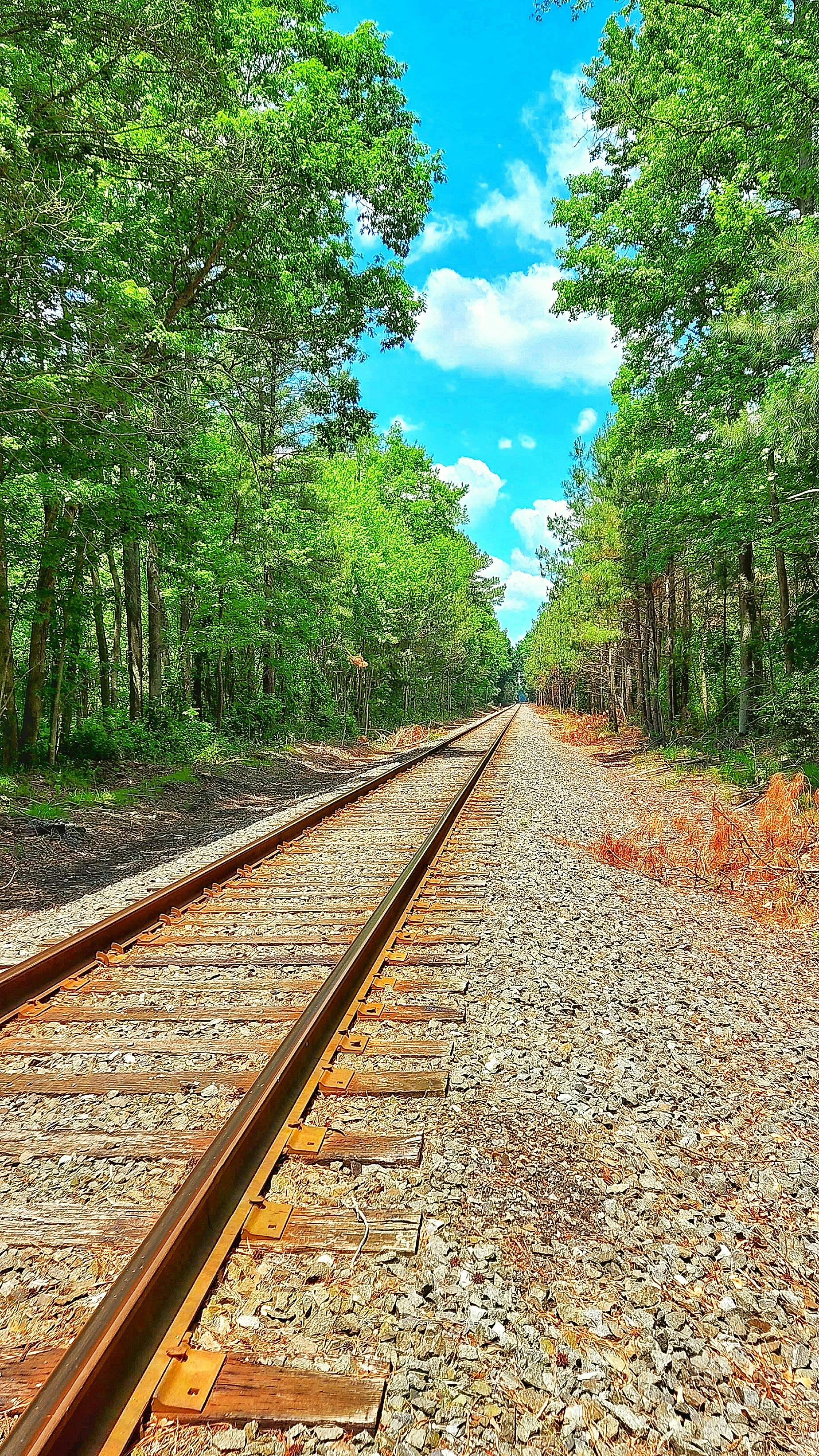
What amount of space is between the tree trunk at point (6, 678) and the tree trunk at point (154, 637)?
331 cm

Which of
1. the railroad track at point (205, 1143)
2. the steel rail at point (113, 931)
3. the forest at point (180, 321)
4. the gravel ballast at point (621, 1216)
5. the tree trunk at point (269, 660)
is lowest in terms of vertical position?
the gravel ballast at point (621, 1216)

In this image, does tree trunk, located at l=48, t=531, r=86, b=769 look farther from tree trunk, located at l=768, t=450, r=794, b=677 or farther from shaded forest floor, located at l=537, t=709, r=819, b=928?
tree trunk, located at l=768, t=450, r=794, b=677

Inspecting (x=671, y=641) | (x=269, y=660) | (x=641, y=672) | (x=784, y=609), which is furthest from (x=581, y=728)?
(x=784, y=609)

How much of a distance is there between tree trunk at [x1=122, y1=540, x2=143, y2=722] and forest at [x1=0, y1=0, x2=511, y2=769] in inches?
2.7

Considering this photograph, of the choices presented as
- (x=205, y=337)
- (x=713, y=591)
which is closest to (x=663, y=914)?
(x=205, y=337)

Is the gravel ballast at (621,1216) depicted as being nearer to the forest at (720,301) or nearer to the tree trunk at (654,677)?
the forest at (720,301)

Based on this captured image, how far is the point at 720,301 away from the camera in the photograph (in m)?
11.9

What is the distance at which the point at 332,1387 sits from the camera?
66.0 inches

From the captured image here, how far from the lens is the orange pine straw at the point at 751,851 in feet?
20.1

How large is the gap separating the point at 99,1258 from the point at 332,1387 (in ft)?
2.81

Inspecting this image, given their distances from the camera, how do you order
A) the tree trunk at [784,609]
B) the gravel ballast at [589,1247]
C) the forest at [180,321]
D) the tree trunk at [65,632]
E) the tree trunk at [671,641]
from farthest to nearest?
the tree trunk at [671,641] → the tree trunk at [784,609] → the tree trunk at [65,632] → the forest at [180,321] → the gravel ballast at [589,1247]

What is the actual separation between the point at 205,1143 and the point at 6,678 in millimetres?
9656

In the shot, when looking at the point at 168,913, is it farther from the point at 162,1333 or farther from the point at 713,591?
the point at 713,591

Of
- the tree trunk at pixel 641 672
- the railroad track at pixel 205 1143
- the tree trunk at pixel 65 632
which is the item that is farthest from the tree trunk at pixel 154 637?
the tree trunk at pixel 641 672
